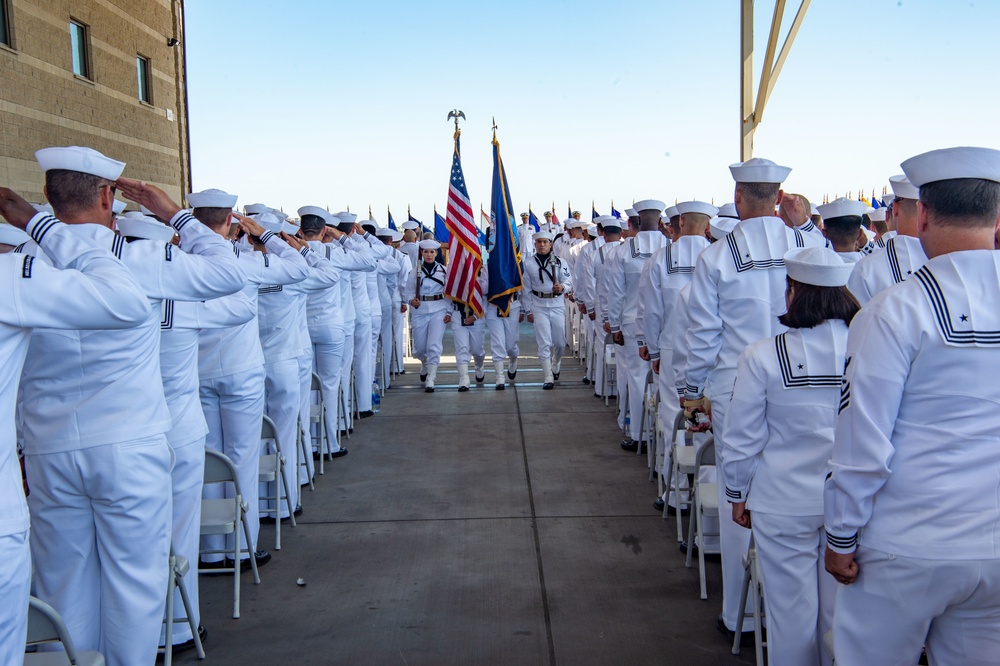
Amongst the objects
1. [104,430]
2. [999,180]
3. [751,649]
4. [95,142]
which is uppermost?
[95,142]

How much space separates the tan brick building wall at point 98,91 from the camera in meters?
9.53

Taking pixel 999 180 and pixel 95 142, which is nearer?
pixel 999 180

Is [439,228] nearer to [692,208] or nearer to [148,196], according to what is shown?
[692,208]

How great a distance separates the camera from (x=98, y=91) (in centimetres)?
1186

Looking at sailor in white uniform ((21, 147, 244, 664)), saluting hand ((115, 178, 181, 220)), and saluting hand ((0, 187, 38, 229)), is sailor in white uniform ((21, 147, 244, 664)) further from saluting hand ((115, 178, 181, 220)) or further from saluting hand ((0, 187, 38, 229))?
saluting hand ((115, 178, 181, 220))

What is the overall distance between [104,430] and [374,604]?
2015 millimetres

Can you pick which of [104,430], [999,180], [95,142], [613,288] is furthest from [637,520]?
[95,142]

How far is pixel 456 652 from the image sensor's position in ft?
13.5

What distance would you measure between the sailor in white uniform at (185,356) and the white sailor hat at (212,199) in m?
0.33

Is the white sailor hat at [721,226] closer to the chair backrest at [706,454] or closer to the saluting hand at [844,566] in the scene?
the chair backrest at [706,454]

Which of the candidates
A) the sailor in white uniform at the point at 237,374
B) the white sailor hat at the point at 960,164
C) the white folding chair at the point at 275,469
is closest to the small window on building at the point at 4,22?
the sailor in white uniform at the point at 237,374

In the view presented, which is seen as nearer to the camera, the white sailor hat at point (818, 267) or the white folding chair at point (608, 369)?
the white sailor hat at point (818, 267)

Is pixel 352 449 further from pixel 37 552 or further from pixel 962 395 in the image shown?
pixel 962 395

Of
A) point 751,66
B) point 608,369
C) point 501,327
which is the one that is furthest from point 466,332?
point 751,66
